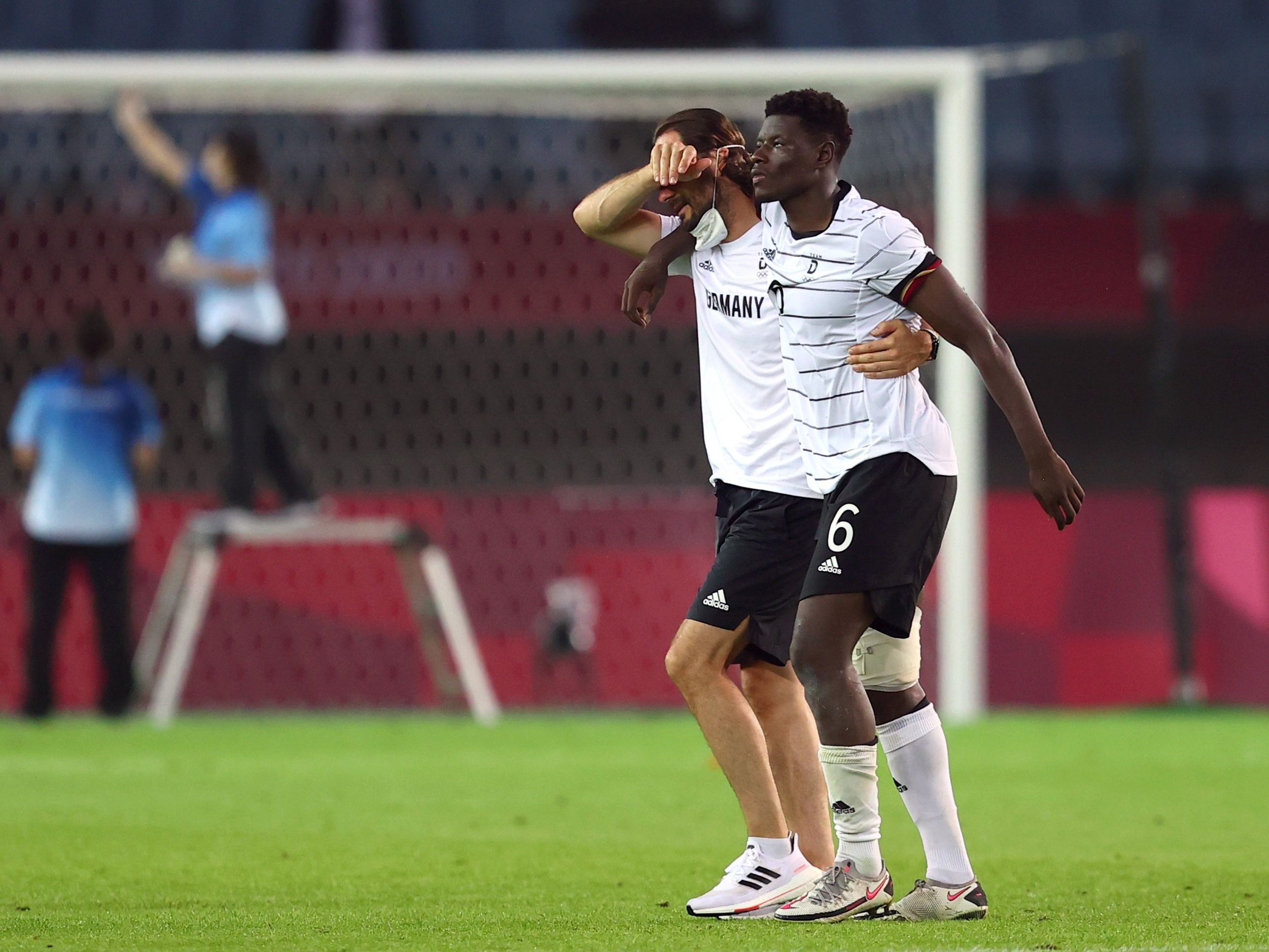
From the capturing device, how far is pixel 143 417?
11.3 m

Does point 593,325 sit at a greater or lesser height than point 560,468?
greater

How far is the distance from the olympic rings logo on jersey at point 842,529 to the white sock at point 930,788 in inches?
18.0

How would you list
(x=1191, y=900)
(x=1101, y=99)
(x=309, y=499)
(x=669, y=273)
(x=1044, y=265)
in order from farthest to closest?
1. (x=1101, y=99)
2. (x=1044, y=265)
3. (x=309, y=499)
4. (x=669, y=273)
5. (x=1191, y=900)

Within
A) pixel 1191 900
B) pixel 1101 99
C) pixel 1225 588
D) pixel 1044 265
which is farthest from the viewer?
pixel 1101 99

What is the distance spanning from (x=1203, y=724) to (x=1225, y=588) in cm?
196

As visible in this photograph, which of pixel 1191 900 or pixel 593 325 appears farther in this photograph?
pixel 593 325

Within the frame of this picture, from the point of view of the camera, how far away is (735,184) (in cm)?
517

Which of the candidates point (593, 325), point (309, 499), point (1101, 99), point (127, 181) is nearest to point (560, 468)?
point (593, 325)

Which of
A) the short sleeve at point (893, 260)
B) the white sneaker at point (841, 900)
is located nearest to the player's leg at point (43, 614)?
the white sneaker at point (841, 900)

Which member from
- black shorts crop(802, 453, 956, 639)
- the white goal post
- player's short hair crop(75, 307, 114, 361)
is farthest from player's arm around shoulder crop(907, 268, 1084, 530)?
player's short hair crop(75, 307, 114, 361)

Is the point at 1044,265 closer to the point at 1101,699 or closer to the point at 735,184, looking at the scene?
the point at 1101,699

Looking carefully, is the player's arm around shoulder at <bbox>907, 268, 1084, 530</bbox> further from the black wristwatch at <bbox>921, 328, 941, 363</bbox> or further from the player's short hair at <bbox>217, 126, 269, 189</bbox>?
the player's short hair at <bbox>217, 126, 269, 189</bbox>

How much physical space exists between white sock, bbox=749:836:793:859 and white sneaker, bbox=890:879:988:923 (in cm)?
34

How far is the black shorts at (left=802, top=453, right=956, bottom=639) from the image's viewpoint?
456 cm
